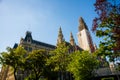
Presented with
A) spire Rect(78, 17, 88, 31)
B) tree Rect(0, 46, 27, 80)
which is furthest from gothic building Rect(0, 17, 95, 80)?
tree Rect(0, 46, 27, 80)

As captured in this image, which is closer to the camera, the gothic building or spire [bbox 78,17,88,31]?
the gothic building

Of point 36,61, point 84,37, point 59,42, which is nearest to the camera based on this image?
point 36,61

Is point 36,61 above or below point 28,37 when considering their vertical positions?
below

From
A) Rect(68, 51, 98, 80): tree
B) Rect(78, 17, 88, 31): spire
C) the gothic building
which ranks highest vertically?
Rect(78, 17, 88, 31): spire

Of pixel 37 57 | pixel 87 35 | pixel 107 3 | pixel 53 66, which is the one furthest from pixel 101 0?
pixel 87 35

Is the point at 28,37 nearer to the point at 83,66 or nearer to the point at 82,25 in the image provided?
the point at 83,66

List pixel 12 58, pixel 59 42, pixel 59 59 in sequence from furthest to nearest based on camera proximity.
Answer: pixel 59 42 < pixel 59 59 < pixel 12 58

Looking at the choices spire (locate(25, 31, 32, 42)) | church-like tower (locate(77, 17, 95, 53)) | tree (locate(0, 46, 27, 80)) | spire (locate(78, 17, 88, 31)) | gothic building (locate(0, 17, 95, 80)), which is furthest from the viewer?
spire (locate(78, 17, 88, 31))

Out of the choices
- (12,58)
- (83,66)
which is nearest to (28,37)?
(12,58)

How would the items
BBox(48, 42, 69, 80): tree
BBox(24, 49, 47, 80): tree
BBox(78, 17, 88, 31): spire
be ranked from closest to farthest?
BBox(24, 49, 47, 80): tree → BBox(48, 42, 69, 80): tree → BBox(78, 17, 88, 31): spire

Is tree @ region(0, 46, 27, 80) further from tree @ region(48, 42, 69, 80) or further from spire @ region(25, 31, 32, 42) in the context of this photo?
spire @ region(25, 31, 32, 42)

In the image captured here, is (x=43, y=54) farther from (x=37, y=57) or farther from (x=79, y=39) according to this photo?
(x=79, y=39)

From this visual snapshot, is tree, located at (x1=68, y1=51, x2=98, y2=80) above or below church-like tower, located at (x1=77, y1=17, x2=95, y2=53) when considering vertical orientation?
below

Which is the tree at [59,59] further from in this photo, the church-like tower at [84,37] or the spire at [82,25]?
the spire at [82,25]
